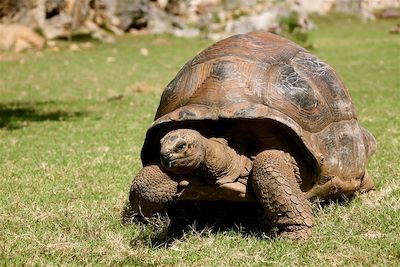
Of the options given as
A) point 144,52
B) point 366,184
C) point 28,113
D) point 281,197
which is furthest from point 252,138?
point 144,52

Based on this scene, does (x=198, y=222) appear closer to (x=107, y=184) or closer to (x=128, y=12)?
(x=107, y=184)

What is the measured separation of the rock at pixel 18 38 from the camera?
16.6 m

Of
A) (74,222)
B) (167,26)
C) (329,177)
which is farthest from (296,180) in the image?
(167,26)

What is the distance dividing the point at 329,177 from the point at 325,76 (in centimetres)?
65

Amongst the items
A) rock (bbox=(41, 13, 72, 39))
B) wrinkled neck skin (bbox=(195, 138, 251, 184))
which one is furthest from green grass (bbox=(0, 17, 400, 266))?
rock (bbox=(41, 13, 72, 39))

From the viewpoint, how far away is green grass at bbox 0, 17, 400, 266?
10.4 ft

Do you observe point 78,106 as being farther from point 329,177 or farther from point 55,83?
point 329,177

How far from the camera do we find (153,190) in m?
3.43

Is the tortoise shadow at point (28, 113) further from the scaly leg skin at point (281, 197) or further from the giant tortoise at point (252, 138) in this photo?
the scaly leg skin at point (281, 197)

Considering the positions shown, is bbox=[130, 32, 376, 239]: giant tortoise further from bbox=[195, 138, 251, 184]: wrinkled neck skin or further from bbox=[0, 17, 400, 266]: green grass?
bbox=[0, 17, 400, 266]: green grass

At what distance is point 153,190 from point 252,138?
0.60 metres

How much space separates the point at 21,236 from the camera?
3.44 meters

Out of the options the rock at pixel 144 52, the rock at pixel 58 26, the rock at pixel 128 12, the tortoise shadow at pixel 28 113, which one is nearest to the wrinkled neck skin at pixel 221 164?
the tortoise shadow at pixel 28 113

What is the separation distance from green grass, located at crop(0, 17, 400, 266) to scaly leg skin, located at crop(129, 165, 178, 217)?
0.65ft
